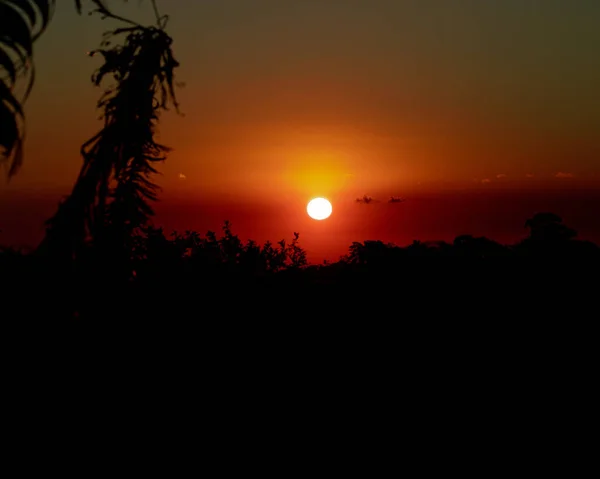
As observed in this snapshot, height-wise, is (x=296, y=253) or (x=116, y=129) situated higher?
(x=296, y=253)

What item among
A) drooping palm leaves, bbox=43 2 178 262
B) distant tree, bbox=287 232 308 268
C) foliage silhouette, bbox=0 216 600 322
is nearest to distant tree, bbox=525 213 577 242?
foliage silhouette, bbox=0 216 600 322

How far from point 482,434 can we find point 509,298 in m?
3.09

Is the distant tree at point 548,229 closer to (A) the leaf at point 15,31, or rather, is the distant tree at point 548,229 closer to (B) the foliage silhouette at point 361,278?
(B) the foliage silhouette at point 361,278

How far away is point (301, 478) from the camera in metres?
6.00

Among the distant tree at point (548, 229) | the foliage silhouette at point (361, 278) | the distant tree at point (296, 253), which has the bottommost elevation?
the foliage silhouette at point (361, 278)

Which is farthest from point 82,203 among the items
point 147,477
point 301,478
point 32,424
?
point 301,478

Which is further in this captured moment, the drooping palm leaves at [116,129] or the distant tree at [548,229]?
the distant tree at [548,229]

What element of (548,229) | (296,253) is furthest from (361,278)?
(548,229)

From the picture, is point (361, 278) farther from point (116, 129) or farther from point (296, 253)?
point (116, 129)

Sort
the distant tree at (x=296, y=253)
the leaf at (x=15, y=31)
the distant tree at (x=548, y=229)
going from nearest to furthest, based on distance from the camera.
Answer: the leaf at (x=15, y=31) → the distant tree at (x=548, y=229) → the distant tree at (x=296, y=253)

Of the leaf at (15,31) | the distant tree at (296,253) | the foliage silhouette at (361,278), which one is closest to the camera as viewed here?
the leaf at (15,31)

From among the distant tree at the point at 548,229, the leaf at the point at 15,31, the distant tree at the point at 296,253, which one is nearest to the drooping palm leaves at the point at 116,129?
the leaf at the point at 15,31

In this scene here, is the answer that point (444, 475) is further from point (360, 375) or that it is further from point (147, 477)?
point (147, 477)

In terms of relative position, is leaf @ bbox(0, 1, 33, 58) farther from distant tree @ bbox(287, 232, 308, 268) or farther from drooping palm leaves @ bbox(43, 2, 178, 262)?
distant tree @ bbox(287, 232, 308, 268)
